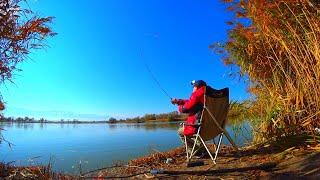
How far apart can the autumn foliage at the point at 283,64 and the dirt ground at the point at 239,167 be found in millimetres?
513

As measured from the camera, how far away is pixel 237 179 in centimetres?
630

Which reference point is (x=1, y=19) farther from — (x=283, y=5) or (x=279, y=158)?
(x=283, y=5)

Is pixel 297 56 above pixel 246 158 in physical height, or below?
above

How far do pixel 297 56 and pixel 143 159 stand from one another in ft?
9.67

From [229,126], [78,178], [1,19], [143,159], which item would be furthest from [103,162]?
[1,19]

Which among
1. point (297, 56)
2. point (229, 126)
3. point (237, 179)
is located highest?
point (297, 56)

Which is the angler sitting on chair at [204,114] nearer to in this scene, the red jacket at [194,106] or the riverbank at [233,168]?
the red jacket at [194,106]

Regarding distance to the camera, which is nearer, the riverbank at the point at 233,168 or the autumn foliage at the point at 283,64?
the riverbank at the point at 233,168

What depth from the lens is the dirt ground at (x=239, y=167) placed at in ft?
20.6

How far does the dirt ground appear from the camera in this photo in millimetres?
6293

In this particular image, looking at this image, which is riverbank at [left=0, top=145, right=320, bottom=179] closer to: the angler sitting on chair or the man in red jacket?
the angler sitting on chair

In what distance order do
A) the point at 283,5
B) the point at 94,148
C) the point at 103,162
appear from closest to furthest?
the point at 283,5, the point at 103,162, the point at 94,148

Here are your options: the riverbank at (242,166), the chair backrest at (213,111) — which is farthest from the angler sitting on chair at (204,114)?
the riverbank at (242,166)

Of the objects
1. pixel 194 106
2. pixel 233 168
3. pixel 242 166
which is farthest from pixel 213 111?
pixel 233 168
